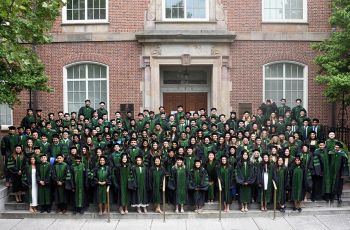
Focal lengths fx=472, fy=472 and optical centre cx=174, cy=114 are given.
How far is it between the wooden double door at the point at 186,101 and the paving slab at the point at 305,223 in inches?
303

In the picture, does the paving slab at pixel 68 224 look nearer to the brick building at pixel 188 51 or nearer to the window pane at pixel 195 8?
the brick building at pixel 188 51

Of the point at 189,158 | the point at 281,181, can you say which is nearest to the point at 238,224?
the point at 281,181

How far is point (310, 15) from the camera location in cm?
1820

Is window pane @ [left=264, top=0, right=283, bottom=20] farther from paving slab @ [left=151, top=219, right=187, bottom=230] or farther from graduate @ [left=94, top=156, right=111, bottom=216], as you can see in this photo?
paving slab @ [left=151, top=219, right=187, bottom=230]

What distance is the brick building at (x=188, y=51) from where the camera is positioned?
18.0 m

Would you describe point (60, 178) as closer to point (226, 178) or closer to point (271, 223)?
point (226, 178)

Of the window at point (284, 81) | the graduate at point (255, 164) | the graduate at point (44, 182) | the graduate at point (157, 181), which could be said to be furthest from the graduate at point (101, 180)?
the window at point (284, 81)

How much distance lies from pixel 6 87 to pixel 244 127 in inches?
283

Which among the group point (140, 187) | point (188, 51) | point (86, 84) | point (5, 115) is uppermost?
point (188, 51)

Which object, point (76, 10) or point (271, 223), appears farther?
point (76, 10)

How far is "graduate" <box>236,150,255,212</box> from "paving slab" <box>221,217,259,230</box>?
0.51 metres

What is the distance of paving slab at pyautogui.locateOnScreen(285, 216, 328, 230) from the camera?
11531 mm

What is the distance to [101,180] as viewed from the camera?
12445 mm

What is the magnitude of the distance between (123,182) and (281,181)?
423cm
